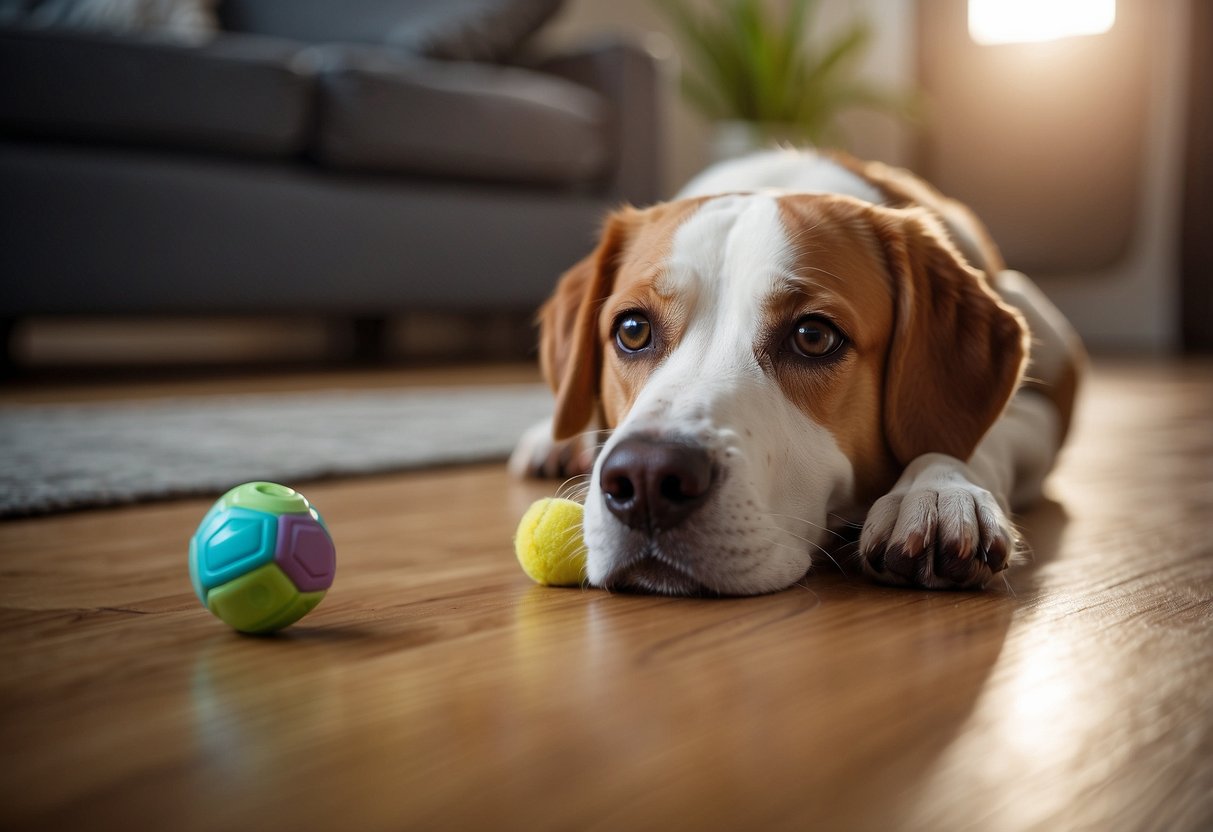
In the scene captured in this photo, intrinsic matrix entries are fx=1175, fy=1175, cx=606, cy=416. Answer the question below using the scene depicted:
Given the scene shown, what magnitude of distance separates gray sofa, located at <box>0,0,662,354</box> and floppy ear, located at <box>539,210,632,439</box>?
2546mm

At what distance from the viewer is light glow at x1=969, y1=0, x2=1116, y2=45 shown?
723 centimetres

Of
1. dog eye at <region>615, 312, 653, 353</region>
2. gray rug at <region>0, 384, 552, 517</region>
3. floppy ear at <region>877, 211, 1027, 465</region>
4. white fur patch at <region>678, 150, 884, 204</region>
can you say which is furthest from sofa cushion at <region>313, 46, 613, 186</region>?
floppy ear at <region>877, 211, 1027, 465</region>

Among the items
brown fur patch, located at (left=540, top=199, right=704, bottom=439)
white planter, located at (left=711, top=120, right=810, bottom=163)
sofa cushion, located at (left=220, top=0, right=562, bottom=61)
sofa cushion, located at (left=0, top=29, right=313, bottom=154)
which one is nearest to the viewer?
brown fur patch, located at (left=540, top=199, right=704, bottom=439)

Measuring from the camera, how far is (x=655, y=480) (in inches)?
47.7

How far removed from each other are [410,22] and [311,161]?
3.77 ft

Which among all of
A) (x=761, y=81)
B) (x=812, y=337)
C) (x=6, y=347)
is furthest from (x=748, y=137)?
(x=812, y=337)

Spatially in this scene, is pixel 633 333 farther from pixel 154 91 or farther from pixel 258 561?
pixel 154 91

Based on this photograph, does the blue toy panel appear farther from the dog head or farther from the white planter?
the white planter

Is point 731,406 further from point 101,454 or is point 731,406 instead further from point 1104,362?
point 1104,362

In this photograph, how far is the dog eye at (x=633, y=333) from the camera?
156 centimetres

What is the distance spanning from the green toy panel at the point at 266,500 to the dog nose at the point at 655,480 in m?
0.31

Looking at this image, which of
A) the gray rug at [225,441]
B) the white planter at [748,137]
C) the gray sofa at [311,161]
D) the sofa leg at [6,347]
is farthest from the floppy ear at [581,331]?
the white planter at [748,137]

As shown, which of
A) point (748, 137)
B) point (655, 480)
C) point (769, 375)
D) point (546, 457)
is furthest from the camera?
point (748, 137)

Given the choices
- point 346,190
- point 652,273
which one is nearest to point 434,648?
point 652,273
